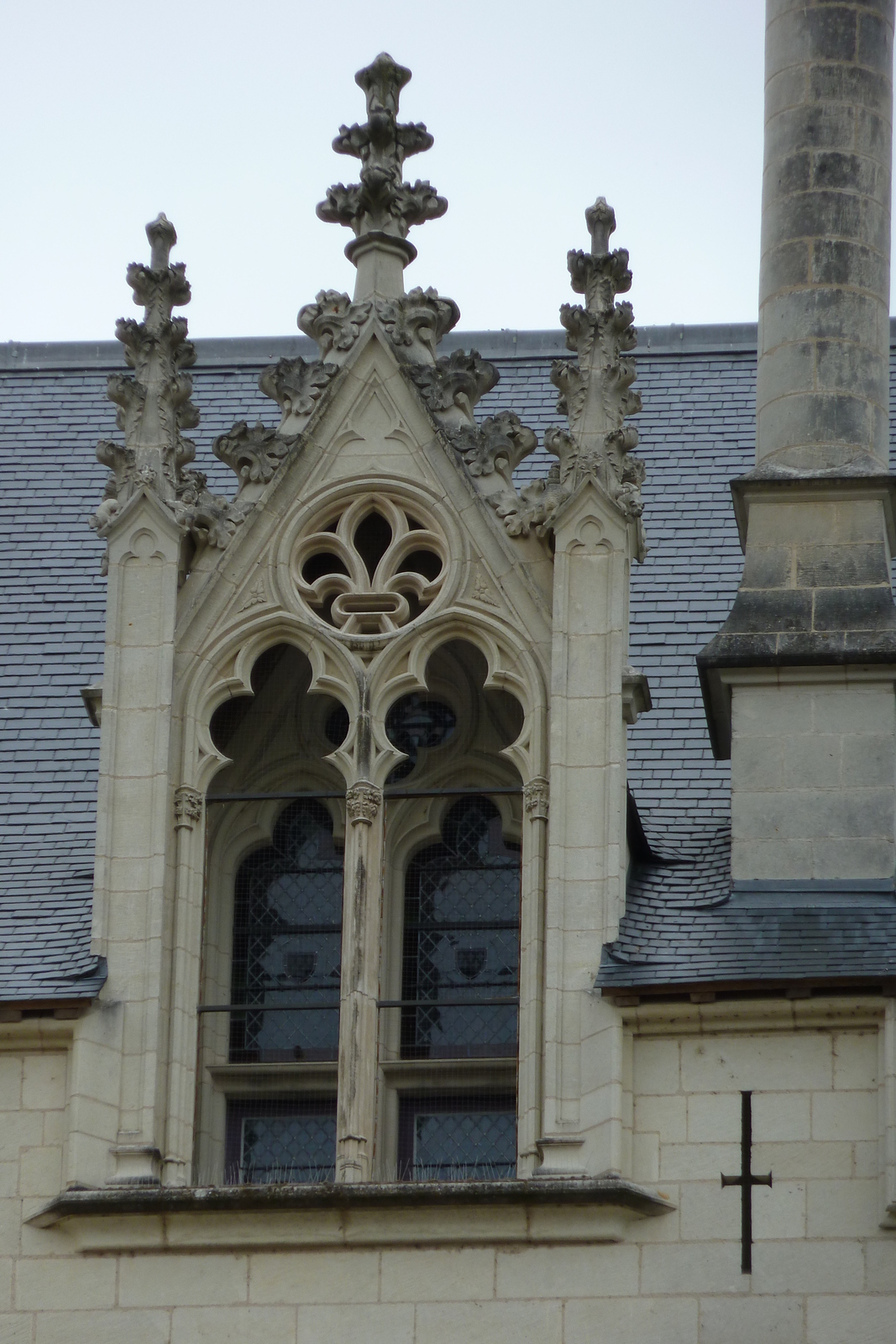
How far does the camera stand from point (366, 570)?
18203mm

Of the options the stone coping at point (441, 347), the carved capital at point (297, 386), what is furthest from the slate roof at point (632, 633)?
the carved capital at point (297, 386)

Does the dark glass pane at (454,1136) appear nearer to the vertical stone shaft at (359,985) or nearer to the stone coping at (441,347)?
the vertical stone shaft at (359,985)

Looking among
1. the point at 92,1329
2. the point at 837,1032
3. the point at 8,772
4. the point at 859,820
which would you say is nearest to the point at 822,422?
the point at 859,820

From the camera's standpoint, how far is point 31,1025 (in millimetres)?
17016

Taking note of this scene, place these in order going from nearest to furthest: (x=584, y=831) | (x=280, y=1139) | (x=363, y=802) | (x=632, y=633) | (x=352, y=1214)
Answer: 1. (x=352, y=1214)
2. (x=584, y=831)
3. (x=363, y=802)
4. (x=280, y=1139)
5. (x=632, y=633)

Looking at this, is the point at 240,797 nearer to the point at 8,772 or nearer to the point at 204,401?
the point at 8,772

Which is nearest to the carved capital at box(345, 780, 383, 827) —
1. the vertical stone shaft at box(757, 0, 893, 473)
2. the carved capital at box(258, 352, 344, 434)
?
the carved capital at box(258, 352, 344, 434)

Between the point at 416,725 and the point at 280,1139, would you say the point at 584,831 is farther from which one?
the point at 280,1139

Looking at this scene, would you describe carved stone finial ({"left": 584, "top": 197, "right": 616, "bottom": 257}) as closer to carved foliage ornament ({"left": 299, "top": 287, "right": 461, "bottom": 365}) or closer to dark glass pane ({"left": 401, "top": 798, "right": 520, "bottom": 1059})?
carved foliage ornament ({"left": 299, "top": 287, "right": 461, "bottom": 365})

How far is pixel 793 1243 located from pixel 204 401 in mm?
9568

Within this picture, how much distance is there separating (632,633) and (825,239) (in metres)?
2.68

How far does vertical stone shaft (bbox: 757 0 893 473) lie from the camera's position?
60.6ft

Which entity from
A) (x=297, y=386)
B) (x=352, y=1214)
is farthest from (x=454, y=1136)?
(x=297, y=386)

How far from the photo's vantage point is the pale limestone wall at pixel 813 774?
680 inches
